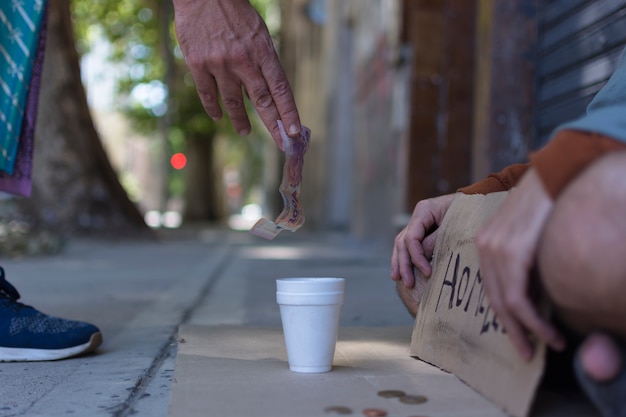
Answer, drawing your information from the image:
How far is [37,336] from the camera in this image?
7.29 ft

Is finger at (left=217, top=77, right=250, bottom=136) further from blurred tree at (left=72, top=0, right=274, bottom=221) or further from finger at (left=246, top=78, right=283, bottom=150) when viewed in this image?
blurred tree at (left=72, top=0, right=274, bottom=221)

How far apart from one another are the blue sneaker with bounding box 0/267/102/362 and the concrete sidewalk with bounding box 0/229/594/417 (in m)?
0.03

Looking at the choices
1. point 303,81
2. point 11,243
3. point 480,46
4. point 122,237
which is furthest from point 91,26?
point 480,46

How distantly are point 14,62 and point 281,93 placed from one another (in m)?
1.06

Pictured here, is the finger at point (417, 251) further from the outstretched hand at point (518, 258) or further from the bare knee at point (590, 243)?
the bare knee at point (590, 243)

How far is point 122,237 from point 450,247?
24.4 feet

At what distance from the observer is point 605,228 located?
127 cm

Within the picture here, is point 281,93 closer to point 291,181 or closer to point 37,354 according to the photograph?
point 291,181

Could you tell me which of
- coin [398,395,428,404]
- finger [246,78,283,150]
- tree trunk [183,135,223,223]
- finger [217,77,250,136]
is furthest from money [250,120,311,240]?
tree trunk [183,135,223,223]

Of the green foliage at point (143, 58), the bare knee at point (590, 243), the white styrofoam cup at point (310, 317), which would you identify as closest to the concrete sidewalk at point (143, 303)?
the white styrofoam cup at point (310, 317)

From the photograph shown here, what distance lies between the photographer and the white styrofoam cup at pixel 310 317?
1.76 meters

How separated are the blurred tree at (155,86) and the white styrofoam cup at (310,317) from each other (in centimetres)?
1656

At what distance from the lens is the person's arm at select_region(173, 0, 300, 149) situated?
6.67ft

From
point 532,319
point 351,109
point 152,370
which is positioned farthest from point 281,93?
point 351,109
